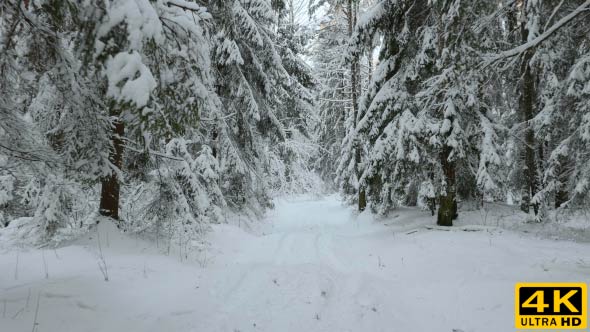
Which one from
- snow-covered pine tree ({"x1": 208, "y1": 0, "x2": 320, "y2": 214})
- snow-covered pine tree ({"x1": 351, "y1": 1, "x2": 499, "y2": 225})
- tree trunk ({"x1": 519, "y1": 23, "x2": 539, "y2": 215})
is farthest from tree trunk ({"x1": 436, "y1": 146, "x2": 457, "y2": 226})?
snow-covered pine tree ({"x1": 208, "y1": 0, "x2": 320, "y2": 214})

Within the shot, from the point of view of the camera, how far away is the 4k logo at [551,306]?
154 inches

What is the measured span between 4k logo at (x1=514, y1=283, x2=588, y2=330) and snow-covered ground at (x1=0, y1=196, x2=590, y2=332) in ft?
0.52

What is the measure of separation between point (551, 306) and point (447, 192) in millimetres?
5193

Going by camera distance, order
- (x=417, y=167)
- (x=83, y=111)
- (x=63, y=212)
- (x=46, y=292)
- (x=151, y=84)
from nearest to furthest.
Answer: (x=151, y=84) → (x=46, y=292) → (x=83, y=111) → (x=63, y=212) → (x=417, y=167)

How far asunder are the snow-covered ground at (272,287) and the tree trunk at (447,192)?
1718mm

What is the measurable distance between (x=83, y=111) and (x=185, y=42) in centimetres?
187

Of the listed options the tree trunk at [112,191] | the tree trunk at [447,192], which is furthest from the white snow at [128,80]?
the tree trunk at [447,192]

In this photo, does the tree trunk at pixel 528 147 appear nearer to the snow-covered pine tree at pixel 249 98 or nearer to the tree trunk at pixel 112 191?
the snow-covered pine tree at pixel 249 98

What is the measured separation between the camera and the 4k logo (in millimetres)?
3924

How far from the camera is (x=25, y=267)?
187 inches

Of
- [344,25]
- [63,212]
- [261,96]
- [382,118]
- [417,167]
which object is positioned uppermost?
[344,25]

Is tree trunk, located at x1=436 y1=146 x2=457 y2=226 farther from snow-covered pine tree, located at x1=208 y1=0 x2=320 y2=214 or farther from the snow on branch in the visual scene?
snow-covered pine tree, located at x1=208 y1=0 x2=320 y2=214

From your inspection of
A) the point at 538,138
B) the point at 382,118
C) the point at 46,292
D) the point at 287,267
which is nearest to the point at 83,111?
the point at 46,292

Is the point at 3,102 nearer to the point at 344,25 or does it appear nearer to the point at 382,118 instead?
the point at 382,118
